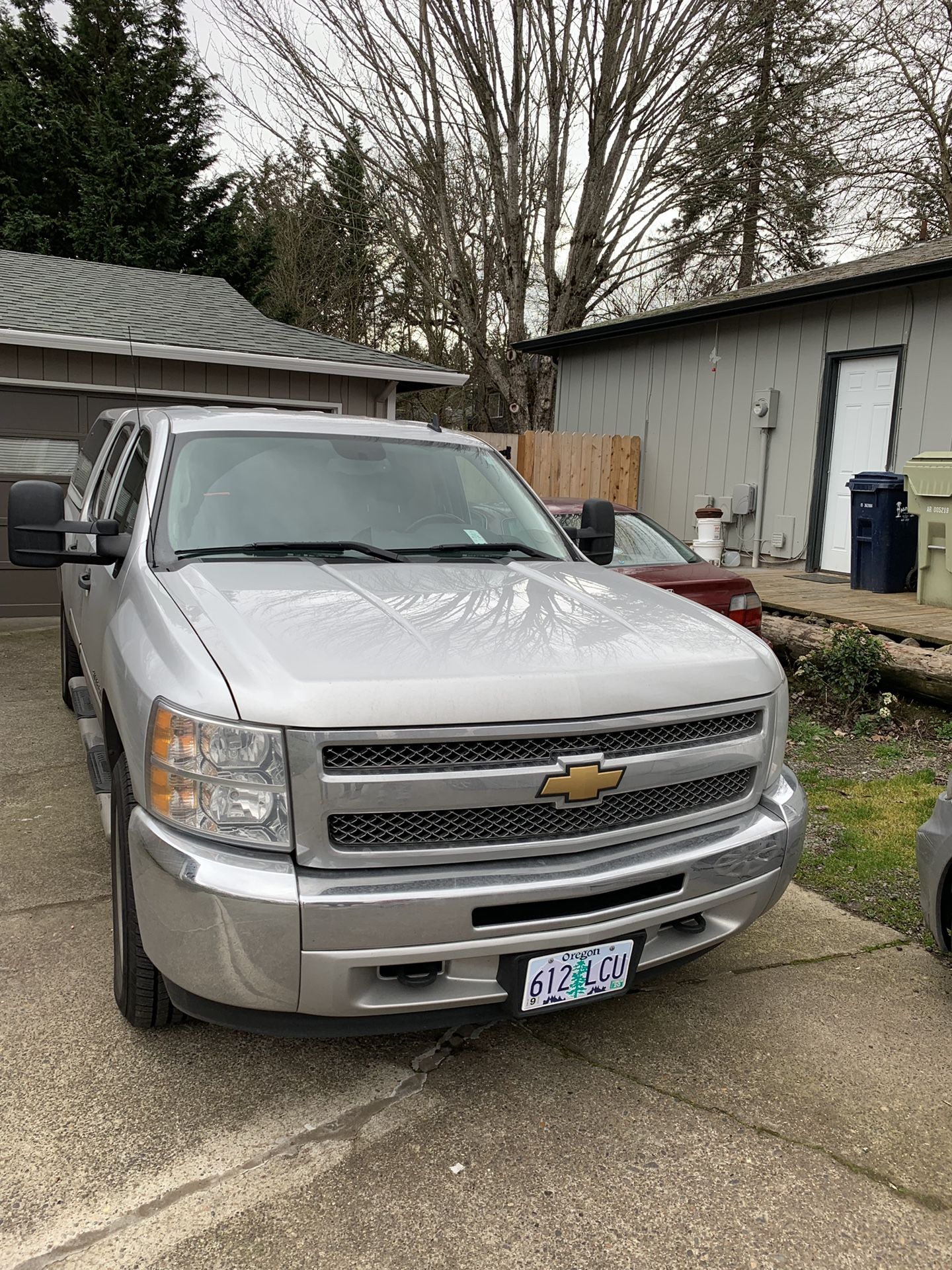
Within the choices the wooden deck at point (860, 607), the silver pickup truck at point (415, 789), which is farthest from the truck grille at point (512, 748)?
the wooden deck at point (860, 607)

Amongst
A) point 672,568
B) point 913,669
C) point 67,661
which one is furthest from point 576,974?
point 913,669

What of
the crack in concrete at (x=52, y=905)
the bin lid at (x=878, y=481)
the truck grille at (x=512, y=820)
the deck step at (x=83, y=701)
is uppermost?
the bin lid at (x=878, y=481)

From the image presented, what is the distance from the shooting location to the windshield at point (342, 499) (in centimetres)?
354

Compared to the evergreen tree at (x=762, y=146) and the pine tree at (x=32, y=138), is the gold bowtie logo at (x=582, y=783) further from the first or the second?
the pine tree at (x=32, y=138)

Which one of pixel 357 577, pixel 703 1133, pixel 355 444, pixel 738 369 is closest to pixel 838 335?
pixel 738 369

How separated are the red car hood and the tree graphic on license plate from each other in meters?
3.94

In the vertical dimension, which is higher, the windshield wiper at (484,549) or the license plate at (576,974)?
the windshield wiper at (484,549)

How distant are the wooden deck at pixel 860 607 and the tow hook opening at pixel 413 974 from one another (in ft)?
18.9

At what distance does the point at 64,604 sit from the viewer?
6.02m

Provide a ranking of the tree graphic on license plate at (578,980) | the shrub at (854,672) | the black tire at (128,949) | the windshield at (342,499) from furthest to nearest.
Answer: the shrub at (854,672)
the windshield at (342,499)
the black tire at (128,949)
the tree graphic on license plate at (578,980)

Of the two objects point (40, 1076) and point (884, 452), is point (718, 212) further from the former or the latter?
point (40, 1076)

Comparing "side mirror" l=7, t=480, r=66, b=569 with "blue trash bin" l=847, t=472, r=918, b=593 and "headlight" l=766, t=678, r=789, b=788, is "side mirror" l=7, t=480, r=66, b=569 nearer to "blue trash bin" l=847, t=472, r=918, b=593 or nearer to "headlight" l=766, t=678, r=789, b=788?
"headlight" l=766, t=678, r=789, b=788

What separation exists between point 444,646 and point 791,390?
33.9 ft

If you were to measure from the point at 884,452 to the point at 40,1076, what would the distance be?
10.3 m
